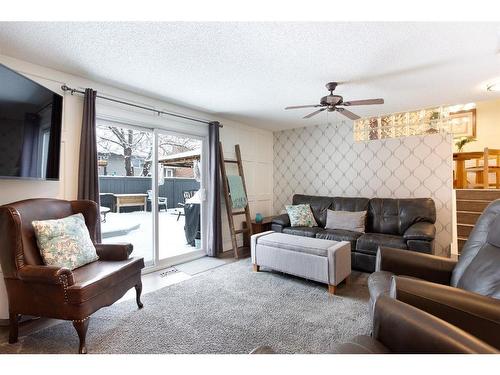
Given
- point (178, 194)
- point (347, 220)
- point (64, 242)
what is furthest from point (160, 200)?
point (347, 220)

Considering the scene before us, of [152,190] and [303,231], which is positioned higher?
[152,190]

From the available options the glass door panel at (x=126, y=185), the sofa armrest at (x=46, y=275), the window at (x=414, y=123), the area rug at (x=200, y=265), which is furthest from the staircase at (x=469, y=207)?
the sofa armrest at (x=46, y=275)

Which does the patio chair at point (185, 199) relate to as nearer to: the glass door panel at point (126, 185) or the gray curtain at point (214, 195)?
the gray curtain at point (214, 195)

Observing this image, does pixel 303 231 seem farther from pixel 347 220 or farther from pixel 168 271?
pixel 168 271

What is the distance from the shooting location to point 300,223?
13.3 feet

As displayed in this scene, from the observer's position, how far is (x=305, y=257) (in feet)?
9.05

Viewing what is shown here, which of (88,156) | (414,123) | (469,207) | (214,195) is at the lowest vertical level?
(469,207)

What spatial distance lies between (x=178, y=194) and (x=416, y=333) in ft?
11.5

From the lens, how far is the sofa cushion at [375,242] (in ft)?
10.0

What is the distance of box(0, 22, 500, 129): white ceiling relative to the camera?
70.9 inches

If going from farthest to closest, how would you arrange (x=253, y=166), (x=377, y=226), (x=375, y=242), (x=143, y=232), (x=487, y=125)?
(x=253, y=166)
(x=487, y=125)
(x=377, y=226)
(x=143, y=232)
(x=375, y=242)

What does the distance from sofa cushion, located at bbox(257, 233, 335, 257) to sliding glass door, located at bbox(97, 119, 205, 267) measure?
138 cm

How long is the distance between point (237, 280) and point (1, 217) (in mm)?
2207
